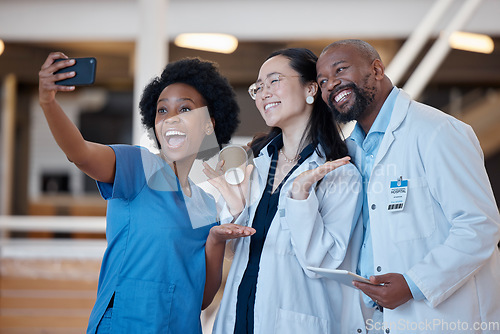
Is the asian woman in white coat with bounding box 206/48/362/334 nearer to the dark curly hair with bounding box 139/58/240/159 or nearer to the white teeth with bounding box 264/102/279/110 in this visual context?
the white teeth with bounding box 264/102/279/110

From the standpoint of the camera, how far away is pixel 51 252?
603cm

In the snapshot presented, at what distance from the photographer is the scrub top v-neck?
1386 mm

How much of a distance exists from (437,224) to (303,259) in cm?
34

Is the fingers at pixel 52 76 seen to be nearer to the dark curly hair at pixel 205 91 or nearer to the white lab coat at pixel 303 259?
the dark curly hair at pixel 205 91

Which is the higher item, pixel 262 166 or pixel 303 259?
pixel 262 166

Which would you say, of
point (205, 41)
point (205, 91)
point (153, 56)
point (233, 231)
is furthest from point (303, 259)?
point (205, 41)

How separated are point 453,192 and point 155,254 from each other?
0.75 meters

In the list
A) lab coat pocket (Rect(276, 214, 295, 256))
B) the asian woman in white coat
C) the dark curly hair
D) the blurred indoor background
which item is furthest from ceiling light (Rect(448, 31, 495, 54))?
lab coat pocket (Rect(276, 214, 295, 256))

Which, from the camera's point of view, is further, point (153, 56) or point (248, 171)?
point (153, 56)

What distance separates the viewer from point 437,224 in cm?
127

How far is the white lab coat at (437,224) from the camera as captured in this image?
1209 mm

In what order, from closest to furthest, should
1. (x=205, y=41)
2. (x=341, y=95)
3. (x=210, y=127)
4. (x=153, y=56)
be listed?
(x=341, y=95)
(x=210, y=127)
(x=153, y=56)
(x=205, y=41)

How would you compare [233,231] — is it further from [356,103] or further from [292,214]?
[356,103]

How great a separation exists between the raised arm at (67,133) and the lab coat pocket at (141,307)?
0.29m
